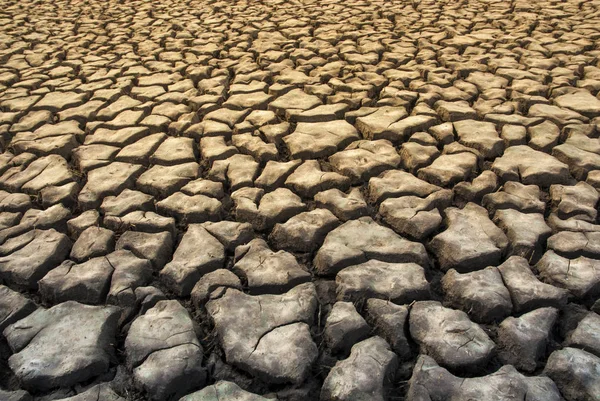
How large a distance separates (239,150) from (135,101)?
0.89m

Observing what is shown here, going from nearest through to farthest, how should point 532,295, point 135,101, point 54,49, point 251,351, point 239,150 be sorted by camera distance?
point 251,351
point 532,295
point 239,150
point 135,101
point 54,49

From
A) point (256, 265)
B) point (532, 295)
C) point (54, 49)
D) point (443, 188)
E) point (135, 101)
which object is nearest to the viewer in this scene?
point (532, 295)

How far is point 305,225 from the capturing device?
1.71 metres

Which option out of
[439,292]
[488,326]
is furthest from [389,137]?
[488,326]

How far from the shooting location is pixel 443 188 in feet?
6.24

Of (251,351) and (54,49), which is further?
(54,49)

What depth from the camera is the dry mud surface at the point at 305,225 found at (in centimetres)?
122

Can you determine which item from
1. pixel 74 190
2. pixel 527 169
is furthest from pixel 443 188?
pixel 74 190

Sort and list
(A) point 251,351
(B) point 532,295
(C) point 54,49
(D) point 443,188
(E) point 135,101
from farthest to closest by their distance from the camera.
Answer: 1. (C) point 54,49
2. (E) point 135,101
3. (D) point 443,188
4. (B) point 532,295
5. (A) point 251,351

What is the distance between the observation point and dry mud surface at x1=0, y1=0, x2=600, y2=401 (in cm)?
122

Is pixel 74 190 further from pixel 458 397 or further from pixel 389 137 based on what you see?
pixel 458 397

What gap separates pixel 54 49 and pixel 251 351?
3361 millimetres

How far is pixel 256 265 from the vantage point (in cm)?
155

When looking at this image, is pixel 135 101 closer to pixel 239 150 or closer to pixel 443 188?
pixel 239 150
